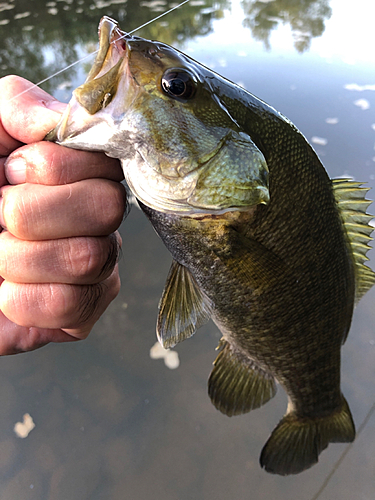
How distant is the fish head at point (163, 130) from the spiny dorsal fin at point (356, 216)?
1.08 feet

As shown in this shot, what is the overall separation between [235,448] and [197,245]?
4.35 ft

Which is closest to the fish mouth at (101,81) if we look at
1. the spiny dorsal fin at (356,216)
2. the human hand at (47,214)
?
the human hand at (47,214)

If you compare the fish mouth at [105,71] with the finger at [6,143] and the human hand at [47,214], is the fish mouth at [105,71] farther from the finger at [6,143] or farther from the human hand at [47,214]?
the finger at [6,143]

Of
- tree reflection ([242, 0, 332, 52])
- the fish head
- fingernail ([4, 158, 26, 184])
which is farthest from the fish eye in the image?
tree reflection ([242, 0, 332, 52])

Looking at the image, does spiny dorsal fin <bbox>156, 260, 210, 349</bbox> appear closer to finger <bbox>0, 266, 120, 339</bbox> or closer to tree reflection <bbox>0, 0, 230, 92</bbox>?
finger <bbox>0, 266, 120, 339</bbox>

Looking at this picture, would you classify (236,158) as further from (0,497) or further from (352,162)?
(352,162)

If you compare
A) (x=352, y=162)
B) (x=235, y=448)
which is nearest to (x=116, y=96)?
(x=235, y=448)

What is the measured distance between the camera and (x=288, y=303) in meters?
0.84

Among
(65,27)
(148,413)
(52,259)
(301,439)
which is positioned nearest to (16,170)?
(52,259)

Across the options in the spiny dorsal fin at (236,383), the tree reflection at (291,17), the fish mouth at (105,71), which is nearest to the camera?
the fish mouth at (105,71)

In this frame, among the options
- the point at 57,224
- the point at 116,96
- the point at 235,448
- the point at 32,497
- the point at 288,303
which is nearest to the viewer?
the point at 116,96

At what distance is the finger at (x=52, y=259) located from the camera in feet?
2.35

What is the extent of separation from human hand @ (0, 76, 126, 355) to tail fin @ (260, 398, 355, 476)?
30.8 inches

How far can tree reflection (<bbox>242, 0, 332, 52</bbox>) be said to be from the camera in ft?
15.0
